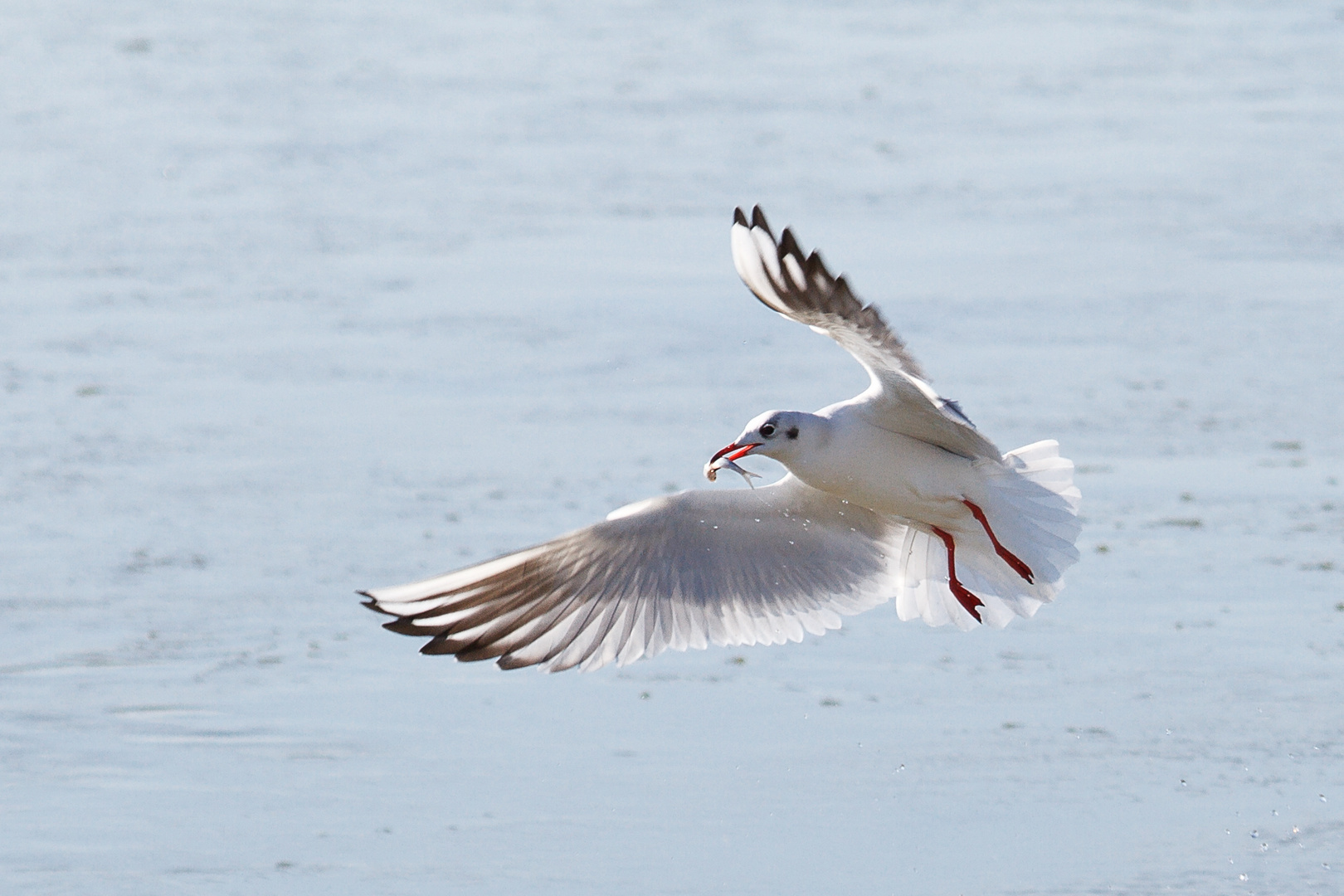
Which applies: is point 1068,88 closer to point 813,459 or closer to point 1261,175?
point 1261,175

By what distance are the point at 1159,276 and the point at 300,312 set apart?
135 inches

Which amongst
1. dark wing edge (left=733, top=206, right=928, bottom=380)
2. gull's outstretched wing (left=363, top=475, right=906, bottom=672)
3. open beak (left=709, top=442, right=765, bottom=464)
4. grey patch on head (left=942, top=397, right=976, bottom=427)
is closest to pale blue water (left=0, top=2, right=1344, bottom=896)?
gull's outstretched wing (left=363, top=475, right=906, bottom=672)

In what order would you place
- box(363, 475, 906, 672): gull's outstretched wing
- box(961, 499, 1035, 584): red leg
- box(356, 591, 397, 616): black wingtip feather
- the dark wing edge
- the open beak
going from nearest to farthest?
1. the dark wing edge
2. box(356, 591, 397, 616): black wingtip feather
3. the open beak
4. box(363, 475, 906, 672): gull's outstretched wing
5. box(961, 499, 1035, 584): red leg

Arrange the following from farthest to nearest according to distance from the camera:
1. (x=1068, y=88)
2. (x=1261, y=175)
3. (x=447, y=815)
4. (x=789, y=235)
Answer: (x=1068, y=88) → (x=1261, y=175) → (x=447, y=815) → (x=789, y=235)

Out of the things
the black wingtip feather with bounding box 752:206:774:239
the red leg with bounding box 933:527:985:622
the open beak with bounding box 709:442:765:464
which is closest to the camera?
the black wingtip feather with bounding box 752:206:774:239

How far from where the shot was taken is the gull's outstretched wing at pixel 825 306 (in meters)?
3.98

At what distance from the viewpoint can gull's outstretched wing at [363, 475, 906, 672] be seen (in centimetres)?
473

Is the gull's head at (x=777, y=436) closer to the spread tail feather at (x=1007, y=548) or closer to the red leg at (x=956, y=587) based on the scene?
the spread tail feather at (x=1007, y=548)

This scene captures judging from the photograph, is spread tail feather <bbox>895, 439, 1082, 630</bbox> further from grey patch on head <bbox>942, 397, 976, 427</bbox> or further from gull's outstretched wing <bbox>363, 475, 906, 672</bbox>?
grey patch on head <bbox>942, 397, 976, 427</bbox>

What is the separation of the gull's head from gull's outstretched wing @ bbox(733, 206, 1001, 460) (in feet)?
0.56

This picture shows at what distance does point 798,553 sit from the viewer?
204 inches

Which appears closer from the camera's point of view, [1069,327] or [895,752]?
[895,752]

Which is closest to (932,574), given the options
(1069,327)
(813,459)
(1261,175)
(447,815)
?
(813,459)

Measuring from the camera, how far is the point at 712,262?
8477 millimetres
